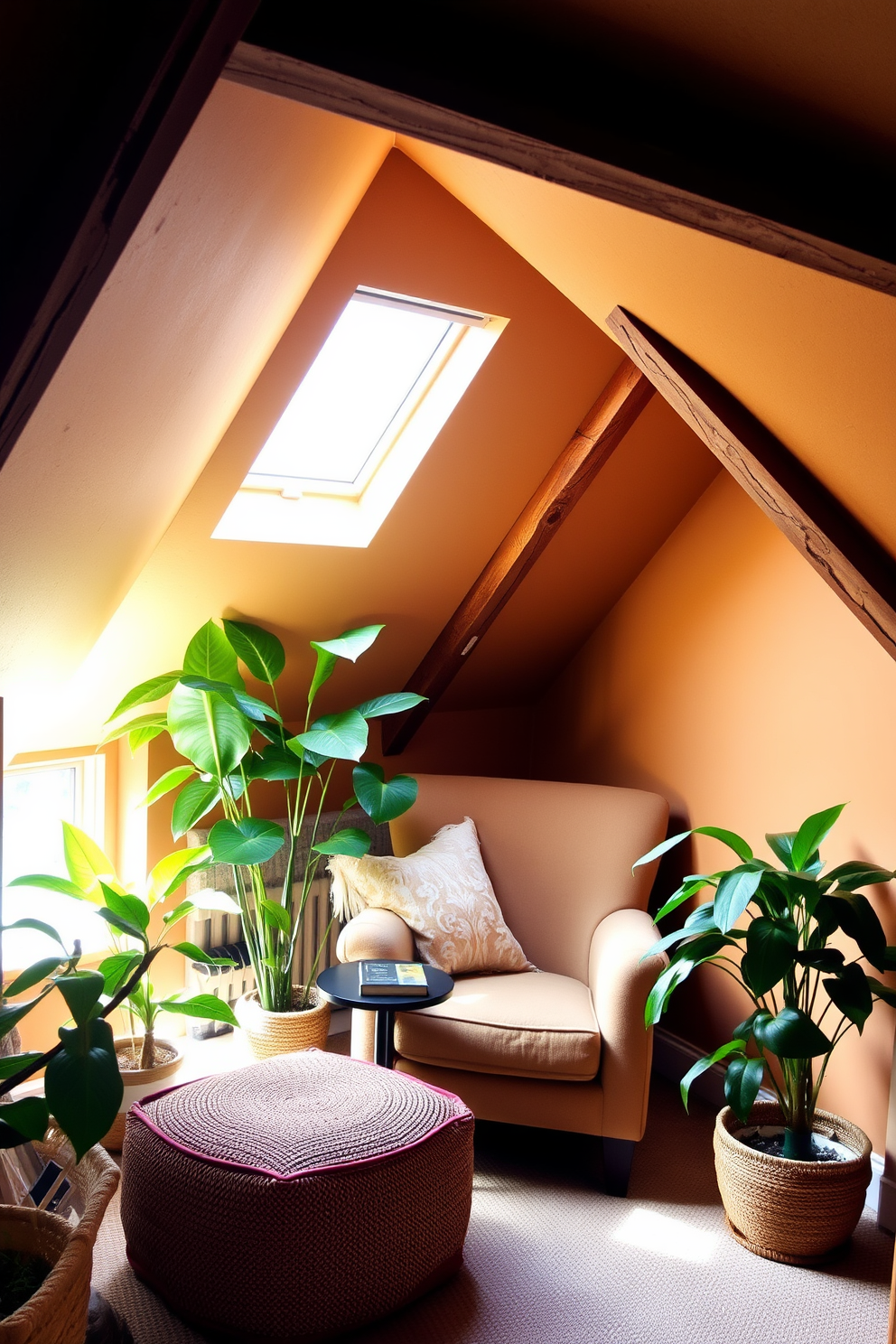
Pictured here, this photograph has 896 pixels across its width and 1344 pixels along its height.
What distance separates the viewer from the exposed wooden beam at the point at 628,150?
38.7 inches

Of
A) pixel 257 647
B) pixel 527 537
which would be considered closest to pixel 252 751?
pixel 257 647

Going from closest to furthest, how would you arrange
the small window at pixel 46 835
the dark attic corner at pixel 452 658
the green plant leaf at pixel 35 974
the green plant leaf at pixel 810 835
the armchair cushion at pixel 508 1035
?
the dark attic corner at pixel 452 658
the green plant leaf at pixel 35 974
the green plant leaf at pixel 810 835
the armchair cushion at pixel 508 1035
the small window at pixel 46 835

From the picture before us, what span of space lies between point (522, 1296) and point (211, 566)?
1874mm

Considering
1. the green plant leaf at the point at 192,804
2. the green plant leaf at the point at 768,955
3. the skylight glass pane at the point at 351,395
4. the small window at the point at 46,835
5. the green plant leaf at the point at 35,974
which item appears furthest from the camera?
the small window at the point at 46,835

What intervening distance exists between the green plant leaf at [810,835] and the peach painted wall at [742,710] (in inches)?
9.4

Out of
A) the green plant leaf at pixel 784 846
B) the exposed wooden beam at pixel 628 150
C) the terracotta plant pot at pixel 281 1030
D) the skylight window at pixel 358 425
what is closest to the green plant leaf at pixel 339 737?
the skylight window at pixel 358 425

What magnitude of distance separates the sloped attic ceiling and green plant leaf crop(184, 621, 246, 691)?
0.40 ft

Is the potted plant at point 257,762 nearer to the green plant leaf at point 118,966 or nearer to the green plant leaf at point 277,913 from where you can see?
the green plant leaf at point 277,913

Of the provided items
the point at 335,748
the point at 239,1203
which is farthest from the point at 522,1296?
the point at 335,748

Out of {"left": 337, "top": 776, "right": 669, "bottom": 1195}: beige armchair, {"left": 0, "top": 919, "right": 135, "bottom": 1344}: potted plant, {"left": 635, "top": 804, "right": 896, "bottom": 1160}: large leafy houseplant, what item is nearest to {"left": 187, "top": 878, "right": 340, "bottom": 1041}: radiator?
{"left": 337, "top": 776, "right": 669, "bottom": 1195}: beige armchair

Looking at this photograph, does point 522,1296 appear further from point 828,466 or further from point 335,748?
point 828,466

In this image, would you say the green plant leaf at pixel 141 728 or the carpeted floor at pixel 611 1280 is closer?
the carpeted floor at pixel 611 1280

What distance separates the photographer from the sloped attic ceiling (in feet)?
5.06

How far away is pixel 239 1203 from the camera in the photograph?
1877 millimetres
